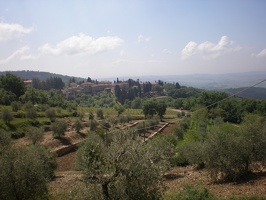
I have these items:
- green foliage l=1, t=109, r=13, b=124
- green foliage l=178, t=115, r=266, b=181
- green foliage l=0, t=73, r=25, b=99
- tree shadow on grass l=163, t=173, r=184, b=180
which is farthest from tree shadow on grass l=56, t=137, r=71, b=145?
green foliage l=0, t=73, r=25, b=99

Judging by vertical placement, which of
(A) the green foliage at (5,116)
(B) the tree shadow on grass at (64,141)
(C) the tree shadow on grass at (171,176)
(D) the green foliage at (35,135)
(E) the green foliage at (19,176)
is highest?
(E) the green foliage at (19,176)

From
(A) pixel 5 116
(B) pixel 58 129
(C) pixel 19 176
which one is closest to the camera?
(C) pixel 19 176

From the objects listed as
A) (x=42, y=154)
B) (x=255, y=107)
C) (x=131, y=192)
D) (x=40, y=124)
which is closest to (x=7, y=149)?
(x=131, y=192)

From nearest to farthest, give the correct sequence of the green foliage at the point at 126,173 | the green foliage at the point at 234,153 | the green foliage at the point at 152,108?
the green foliage at the point at 126,173, the green foliage at the point at 234,153, the green foliage at the point at 152,108

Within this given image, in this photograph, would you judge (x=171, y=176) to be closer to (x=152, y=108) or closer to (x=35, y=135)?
(x=35, y=135)

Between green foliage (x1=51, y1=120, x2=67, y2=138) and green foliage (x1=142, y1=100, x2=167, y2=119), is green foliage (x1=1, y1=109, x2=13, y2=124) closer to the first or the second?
green foliage (x1=51, y1=120, x2=67, y2=138)

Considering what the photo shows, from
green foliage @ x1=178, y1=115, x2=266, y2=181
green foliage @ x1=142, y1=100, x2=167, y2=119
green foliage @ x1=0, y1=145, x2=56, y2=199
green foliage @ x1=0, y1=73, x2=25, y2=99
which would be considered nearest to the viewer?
green foliage @ x1=0, y1=145, x2=56, y2=199

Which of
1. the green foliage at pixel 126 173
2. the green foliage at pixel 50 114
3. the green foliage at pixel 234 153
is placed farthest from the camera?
the green foliage at pixel 50 114

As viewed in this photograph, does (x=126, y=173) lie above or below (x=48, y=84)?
below

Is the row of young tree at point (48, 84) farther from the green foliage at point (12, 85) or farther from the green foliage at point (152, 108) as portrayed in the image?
the green foliage at point (152, 108)

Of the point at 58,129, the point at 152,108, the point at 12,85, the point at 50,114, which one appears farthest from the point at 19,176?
the point at 12,85

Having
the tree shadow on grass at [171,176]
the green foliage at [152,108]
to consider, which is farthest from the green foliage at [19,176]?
the green foliage at [152,108]

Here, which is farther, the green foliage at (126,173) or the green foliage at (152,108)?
the green foliage at (152,108)

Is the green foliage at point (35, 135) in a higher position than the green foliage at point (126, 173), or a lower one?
lower
